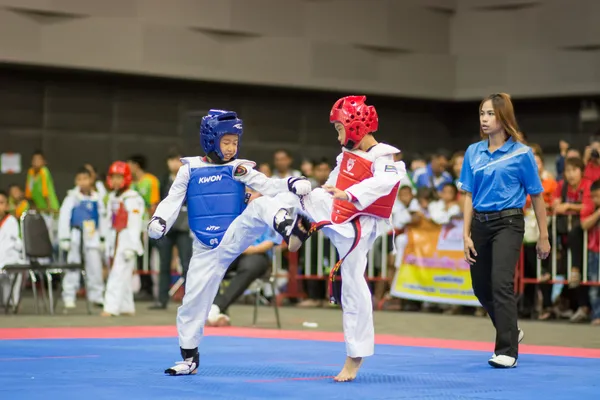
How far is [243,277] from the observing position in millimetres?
9891

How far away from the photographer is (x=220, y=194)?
605cm

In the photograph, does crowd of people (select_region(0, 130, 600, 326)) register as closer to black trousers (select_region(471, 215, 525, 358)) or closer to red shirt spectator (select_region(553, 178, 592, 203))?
red shirt spectator (select_region(553, 178, 592, 203))

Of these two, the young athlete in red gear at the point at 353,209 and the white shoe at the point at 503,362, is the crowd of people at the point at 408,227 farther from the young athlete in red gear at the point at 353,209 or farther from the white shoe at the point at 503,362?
the young athlete in red gear at the point at 353,209

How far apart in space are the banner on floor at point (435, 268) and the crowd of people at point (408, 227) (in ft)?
0.46

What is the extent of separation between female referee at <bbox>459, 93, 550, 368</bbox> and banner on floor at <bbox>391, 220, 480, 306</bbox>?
15.4ft

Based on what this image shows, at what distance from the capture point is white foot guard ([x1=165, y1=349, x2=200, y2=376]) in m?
5.77

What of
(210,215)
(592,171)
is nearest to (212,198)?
(210,215)

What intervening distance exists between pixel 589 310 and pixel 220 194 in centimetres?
604

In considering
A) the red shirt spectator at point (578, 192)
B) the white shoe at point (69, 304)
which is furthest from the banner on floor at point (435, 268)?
the white shoe at point (69, 304)

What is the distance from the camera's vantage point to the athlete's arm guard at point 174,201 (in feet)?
19.3

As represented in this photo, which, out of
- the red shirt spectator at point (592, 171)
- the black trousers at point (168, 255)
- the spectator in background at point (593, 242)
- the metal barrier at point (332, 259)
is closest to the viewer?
the spectator in background at point (593, 242)

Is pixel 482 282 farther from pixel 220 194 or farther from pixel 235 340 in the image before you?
pixel 235 340

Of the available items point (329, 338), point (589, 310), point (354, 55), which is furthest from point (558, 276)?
point (354, 55)

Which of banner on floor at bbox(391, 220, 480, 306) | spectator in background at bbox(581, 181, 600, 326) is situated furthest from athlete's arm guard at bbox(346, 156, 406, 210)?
banner on floor at bbox(391, 220, 480, 306)
